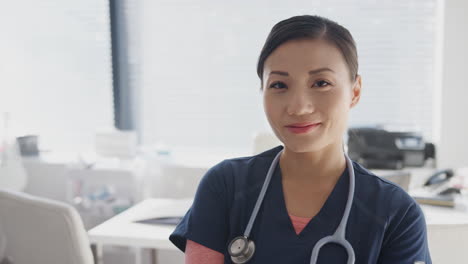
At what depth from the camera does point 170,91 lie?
3.04 meters

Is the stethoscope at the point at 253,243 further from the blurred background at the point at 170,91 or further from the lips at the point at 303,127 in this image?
the blurred background at the point at 170,91

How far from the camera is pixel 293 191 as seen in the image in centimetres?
94

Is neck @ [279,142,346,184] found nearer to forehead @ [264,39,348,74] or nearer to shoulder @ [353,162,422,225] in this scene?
shoulder @ [353,162,422,225]

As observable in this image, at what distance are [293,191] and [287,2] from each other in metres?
2.08

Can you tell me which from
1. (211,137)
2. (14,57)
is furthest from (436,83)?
(14,57)

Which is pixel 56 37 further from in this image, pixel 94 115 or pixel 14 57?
pixel 94 115

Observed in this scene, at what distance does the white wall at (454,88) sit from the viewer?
2510mm

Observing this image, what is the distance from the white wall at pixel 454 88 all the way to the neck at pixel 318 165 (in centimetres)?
189

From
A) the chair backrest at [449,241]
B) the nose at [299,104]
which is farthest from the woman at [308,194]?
the chair backrest at [449,241]

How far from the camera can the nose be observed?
83cm

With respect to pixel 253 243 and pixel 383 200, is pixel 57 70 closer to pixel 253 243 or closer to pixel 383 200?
pixel 253 243

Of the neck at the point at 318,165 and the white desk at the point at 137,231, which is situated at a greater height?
the neck at the point at 318,165

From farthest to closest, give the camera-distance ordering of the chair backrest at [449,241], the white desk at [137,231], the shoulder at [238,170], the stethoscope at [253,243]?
the white desk at [137,231]
the chair backrest at [449,241]
the shoulder at [238,170]
the stethoscope at [253,243]

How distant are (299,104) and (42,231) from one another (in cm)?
91
